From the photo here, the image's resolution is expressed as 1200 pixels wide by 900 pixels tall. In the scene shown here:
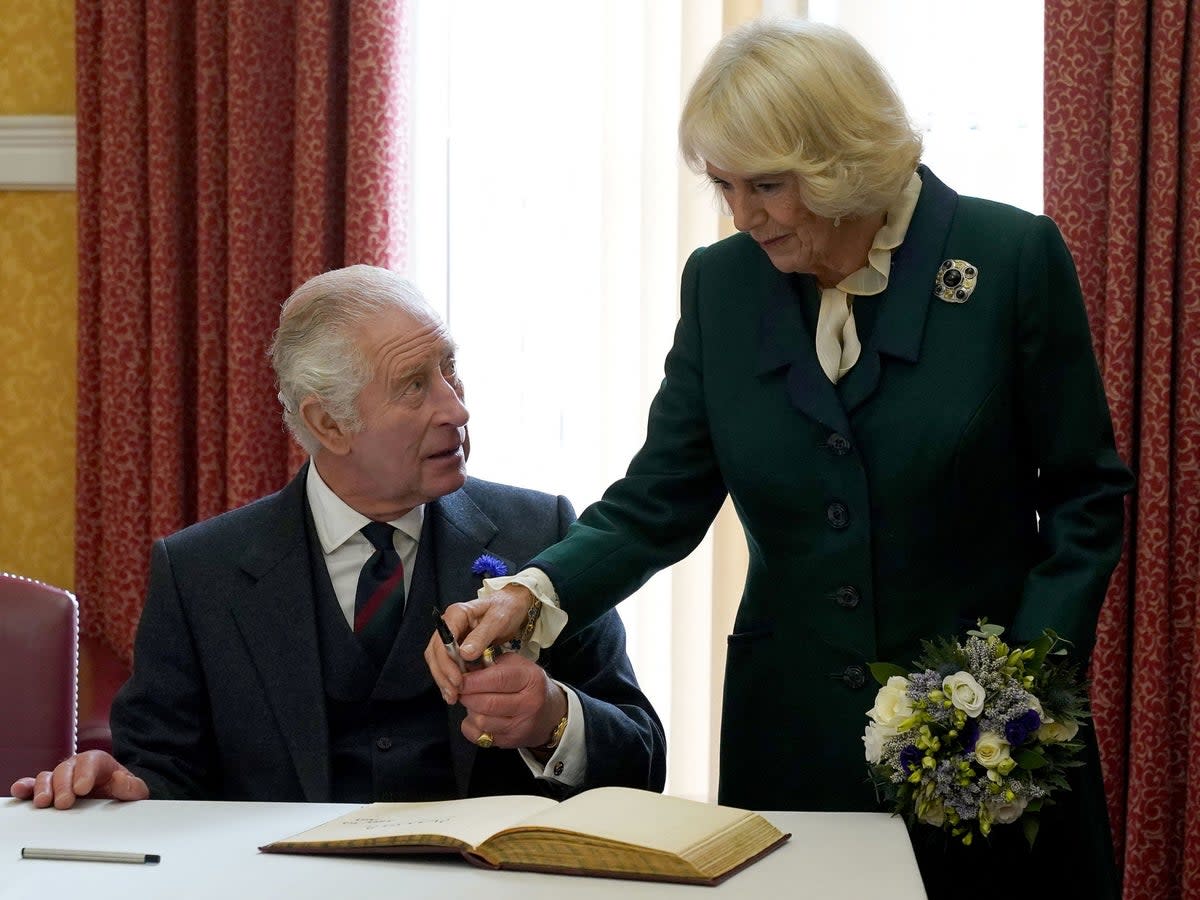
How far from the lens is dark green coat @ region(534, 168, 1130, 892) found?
6.16 ft

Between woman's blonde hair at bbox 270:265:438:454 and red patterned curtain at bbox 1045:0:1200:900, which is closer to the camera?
woman's blonde hair at bbox 270:265:438:454

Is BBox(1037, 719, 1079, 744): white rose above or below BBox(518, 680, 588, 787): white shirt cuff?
above

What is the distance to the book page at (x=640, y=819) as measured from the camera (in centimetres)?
154

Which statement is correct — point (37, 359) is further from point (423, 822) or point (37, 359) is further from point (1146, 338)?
point (1146, 338)

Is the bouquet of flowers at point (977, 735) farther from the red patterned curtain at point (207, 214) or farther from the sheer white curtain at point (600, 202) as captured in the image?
the red patterned curtain at point (207, 214)

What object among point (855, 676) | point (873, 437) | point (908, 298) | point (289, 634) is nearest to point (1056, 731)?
point (855, 676)

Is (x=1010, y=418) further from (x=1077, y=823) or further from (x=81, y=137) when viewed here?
(x=81, y=137)

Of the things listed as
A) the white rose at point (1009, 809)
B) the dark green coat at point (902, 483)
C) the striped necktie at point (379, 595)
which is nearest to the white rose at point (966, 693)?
the white rose at point (1009, 809)

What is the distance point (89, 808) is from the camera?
195 centimetres

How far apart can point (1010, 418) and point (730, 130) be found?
0.53m

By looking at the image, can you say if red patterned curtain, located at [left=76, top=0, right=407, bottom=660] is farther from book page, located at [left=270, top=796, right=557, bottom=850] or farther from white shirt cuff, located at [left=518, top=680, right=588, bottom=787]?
book page, located at [left=270, top=796, right=557, bottom=850]

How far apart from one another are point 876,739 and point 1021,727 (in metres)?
0.17

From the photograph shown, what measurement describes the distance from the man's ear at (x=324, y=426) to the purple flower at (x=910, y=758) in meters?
1.14

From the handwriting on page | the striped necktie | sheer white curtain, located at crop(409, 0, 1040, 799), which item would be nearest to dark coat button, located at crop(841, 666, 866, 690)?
the handwriting on page
